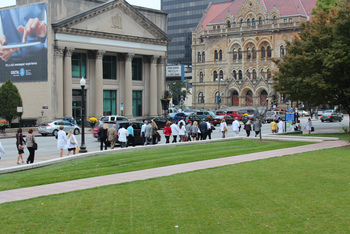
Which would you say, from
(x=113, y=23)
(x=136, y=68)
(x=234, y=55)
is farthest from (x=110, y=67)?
(x=234, y=55)

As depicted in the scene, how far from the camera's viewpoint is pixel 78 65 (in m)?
58.3

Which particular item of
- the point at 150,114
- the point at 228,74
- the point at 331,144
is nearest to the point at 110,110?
the point at 150,114

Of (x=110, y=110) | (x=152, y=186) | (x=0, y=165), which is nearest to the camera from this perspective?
(x=152, y=186)

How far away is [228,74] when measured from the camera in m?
105

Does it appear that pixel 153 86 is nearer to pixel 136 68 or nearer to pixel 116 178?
pixel 136 68

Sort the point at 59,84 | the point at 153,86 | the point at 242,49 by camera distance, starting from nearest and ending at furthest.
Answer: the point at 59,84 → the point at 153,86 → the point at 242,49

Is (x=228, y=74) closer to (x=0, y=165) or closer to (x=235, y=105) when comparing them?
(x=235, y=105)

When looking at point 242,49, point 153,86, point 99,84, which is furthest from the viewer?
point 242,49

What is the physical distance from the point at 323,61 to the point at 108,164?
65.5 ft

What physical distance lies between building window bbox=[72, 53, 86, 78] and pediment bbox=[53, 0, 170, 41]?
11.9ft

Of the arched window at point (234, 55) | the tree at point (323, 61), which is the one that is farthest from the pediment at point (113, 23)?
the arched window at point (234, 55)

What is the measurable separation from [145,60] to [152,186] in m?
53.7

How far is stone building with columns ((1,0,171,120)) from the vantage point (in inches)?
2135

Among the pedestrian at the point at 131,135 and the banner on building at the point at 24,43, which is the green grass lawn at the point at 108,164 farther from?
the banner on building at the point at 24,43
